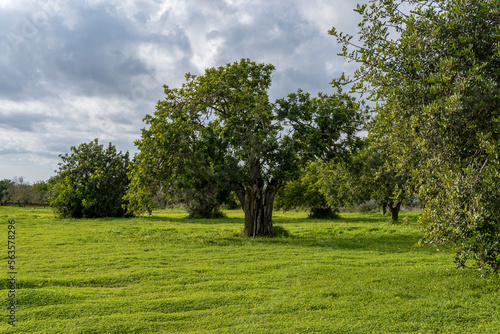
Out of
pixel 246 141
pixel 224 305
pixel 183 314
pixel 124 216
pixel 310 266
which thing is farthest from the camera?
pixel 124 216

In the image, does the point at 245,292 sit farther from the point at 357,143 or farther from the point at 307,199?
the point at 307,199

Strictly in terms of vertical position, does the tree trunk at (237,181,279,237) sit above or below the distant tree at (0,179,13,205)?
below

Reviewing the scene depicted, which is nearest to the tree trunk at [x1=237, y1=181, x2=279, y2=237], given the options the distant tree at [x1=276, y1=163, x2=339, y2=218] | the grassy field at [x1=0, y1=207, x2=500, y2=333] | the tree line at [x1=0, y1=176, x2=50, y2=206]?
the grassy field at [x1=0, y1=207, x2=500, y2=333]

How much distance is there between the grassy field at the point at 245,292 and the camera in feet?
25.0

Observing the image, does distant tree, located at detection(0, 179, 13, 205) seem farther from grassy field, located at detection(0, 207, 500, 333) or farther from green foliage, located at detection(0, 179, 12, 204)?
grassy field, located at detection(0, 207, 500, 333)

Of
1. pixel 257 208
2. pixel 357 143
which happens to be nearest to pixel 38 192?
pixel 257 208

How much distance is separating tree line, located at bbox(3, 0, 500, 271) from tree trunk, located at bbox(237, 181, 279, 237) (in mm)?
67

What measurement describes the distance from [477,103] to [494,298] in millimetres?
5025

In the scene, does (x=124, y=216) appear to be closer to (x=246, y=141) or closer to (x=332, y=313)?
(x=246, y=141)

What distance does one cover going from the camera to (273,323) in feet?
25.2

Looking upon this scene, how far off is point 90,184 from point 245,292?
118 feet

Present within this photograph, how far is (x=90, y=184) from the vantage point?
40.8m

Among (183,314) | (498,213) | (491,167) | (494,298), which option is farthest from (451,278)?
(183,314)

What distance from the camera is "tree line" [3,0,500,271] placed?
26.3ft
